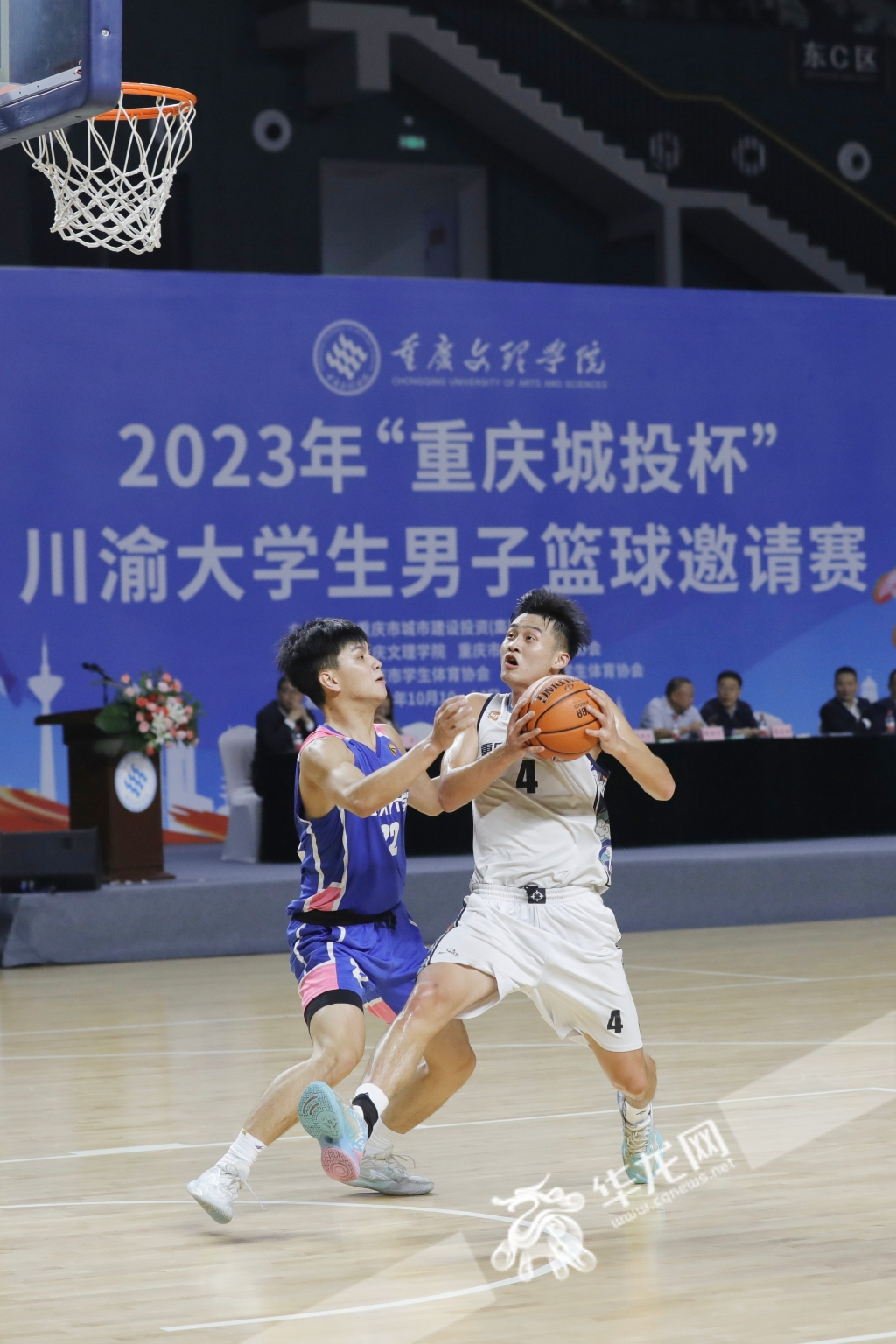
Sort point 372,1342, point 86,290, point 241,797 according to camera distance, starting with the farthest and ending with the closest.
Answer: point 86,290 < point 241,797 < point 372,1342

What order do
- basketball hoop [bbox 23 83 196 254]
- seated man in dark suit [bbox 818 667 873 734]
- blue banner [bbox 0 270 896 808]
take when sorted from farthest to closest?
seated man in dark suit [bbox 818 667 873 734], blue banner [bbox 0 270 896 808], basketball hoop [bbox 23 83 196 254]

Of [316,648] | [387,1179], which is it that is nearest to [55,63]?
[316,648]

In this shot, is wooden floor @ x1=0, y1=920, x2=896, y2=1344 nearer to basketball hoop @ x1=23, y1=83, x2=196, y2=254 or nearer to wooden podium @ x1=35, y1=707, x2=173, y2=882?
wooden podium @ x1=35, y1=707, x2=173, y2=882

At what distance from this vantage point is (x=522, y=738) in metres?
3.85

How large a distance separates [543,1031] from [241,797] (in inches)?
161

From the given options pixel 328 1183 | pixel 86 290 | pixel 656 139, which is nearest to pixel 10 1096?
pixel 328 1183

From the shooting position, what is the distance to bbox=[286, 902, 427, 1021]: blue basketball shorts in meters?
4.14

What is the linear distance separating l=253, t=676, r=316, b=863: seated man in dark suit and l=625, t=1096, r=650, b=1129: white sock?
5.91 metres

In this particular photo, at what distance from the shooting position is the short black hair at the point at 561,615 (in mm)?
4195

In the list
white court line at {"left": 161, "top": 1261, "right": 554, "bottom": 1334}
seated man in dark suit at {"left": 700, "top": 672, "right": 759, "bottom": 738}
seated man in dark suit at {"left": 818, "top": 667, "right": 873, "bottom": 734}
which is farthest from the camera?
seated man in dark suit at {"left": 818, "top": 667, "right": 873, "bottom": 734}

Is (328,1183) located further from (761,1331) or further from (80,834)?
(80,834)

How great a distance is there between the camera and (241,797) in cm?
1081

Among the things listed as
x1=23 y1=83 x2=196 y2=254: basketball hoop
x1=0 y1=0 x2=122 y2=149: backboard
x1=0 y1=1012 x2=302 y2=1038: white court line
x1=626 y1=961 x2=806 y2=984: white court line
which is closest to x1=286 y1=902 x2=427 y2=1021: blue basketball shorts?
x1=0 y1=0 x2=122 y2=149: backboard

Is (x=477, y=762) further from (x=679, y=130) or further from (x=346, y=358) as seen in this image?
(x=679, y=130)
